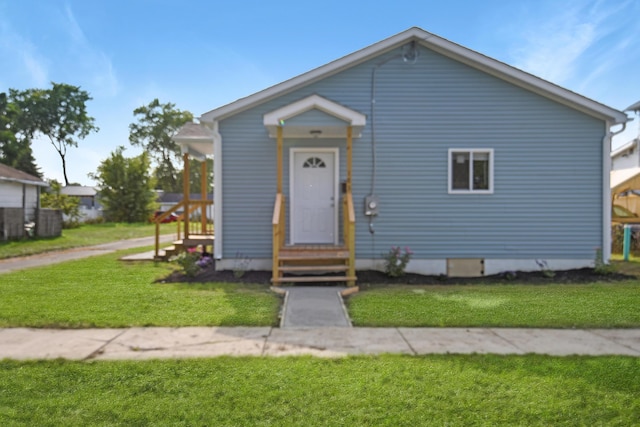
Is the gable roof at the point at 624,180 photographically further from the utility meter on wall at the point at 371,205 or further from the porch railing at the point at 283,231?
the porch railing at the point at 283,231

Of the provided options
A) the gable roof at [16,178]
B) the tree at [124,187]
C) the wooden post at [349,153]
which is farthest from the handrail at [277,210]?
the tree at [124,187]

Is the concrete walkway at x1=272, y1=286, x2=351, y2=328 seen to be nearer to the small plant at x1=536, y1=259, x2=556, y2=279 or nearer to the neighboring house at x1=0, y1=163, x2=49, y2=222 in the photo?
the small plant at x1=536, y1=259, x2=556, y2=279

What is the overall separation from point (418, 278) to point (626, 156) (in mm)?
20843

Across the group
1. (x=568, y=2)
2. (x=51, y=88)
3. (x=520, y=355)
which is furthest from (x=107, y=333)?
(x=51, y=88)

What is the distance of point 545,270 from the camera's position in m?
9.02

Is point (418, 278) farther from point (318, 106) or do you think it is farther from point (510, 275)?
point (318, 106)

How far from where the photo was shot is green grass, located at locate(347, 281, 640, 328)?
533 cm

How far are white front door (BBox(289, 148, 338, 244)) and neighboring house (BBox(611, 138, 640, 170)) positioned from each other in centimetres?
2018

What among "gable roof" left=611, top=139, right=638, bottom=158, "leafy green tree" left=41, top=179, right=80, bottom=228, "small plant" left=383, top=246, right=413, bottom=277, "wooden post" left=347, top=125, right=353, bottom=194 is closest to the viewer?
"wooden post" left=347, top=125, right=353, bottom=194

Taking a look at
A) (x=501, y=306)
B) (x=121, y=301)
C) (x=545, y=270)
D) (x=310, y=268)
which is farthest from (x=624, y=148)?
(x=121, y=301)

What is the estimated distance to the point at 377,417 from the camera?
9.16ft

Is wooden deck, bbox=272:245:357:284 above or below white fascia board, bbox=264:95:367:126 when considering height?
below

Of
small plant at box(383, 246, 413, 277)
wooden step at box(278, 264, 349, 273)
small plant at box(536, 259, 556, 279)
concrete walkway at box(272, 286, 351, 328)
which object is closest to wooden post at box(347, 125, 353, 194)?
wooden step at box(278, 264, 349, 273)

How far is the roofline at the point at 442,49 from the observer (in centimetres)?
891
